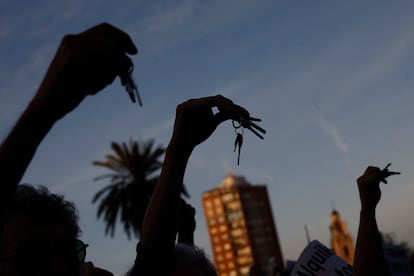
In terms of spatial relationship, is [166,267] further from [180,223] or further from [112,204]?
[112,204]

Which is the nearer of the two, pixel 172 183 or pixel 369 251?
pixel 172 183

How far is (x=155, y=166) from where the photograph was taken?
102ft

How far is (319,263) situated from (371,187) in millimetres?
674

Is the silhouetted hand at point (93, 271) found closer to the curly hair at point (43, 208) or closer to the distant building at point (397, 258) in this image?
the curly hair at point (43, 208)

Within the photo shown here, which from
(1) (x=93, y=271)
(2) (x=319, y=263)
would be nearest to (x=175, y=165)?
(1) (x=93, y=271)

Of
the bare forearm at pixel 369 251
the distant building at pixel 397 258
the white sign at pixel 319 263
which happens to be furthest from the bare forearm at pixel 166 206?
the distant building at pixel 397 258

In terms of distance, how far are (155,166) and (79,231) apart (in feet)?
96.0

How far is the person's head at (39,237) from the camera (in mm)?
1508

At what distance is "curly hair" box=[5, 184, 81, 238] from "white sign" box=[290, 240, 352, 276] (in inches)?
70.4

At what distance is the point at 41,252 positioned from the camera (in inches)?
61.1

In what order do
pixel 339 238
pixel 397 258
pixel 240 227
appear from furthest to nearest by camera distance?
1. pixel 240 227
2. pixel 339 238
3. pixel 397 258

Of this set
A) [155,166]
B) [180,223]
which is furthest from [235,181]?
[180,223]

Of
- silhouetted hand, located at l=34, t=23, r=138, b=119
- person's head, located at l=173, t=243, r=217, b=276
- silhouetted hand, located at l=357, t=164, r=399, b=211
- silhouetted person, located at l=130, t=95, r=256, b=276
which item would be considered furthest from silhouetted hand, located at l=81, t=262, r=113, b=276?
silhouetted hand, located at l=34, t=23, r=138, b=119

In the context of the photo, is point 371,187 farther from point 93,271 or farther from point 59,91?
point 59,91
